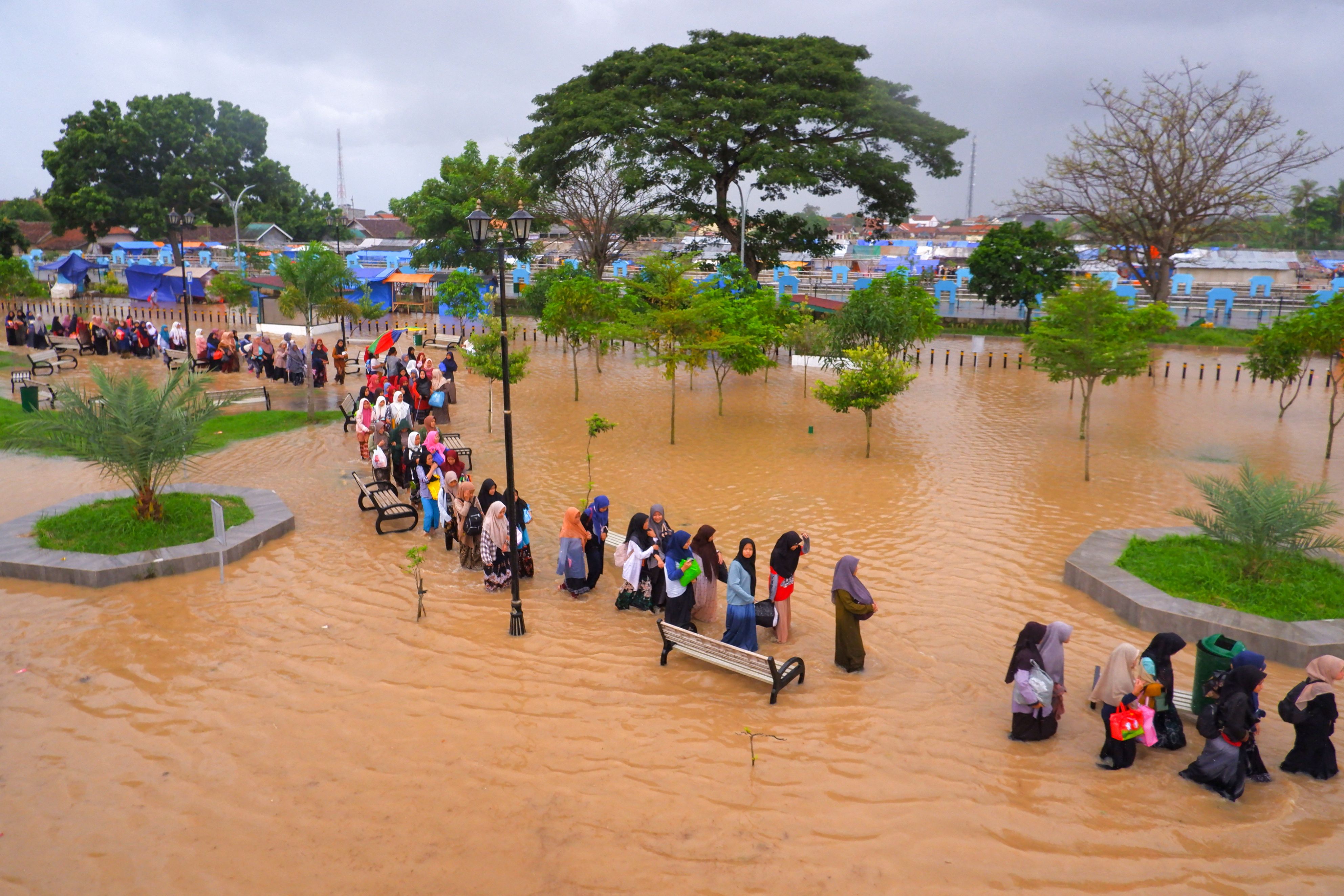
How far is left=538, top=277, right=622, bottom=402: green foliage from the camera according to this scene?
23188 mm

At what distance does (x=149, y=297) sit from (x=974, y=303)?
42.6 m

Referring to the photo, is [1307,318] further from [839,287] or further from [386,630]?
[839,287]

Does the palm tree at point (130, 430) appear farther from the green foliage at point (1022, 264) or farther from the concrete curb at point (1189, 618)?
the green foliage at point (1022, 264)

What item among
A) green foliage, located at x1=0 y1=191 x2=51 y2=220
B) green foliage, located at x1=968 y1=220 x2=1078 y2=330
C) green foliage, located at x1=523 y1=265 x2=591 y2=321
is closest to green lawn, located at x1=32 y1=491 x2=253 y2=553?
green foliage, located at x1=523 y1=265 x2=591 y2=321

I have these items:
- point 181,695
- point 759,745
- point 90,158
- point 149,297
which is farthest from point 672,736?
point 90,158

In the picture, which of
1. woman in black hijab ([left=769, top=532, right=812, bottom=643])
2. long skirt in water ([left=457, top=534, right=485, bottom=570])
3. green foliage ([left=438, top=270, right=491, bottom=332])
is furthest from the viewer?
green foliage ([left=438, top=270, right=491, bottom=332])

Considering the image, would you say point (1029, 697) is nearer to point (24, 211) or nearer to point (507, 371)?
point (507, 371)

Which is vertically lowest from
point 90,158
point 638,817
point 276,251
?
point 638,817

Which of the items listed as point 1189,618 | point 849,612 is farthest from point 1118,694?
point 1189,618

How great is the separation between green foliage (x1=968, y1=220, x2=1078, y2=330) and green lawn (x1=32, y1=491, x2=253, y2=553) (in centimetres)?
3338

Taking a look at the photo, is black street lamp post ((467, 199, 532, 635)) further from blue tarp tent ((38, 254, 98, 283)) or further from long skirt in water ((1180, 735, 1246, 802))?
blue tarp tent ((38, 254, 98, 283))

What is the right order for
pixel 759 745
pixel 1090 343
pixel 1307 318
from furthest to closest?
pixel 1307 318
pixel 1090 343
pixel 759 745

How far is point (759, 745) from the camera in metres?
7.28

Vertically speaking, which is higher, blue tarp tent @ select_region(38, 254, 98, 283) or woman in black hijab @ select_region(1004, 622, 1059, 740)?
blue tarp tent @ select_region(38, 254, 98, 283)
